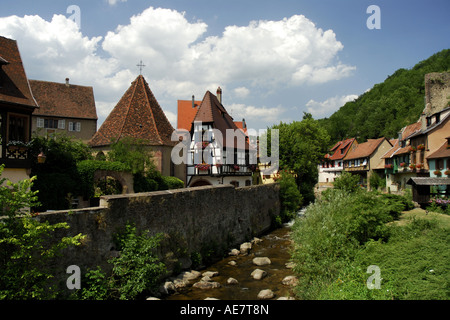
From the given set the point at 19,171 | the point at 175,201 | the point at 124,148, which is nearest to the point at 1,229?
the point at 175,201

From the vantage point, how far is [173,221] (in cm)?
1418

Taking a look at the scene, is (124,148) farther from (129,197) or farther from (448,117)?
(448,117)

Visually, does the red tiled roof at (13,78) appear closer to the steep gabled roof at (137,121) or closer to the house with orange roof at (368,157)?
the steep gabled roof at (137,121)

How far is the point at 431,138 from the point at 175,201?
2787 centimetres

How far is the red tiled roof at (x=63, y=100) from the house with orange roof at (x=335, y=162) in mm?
40057

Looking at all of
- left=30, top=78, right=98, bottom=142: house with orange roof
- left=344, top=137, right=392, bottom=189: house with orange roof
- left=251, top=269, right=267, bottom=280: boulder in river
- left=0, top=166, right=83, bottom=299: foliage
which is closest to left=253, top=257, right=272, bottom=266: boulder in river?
left=251, top=269, right=267, bottom=280: boulder in river

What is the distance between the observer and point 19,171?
15.3 meters

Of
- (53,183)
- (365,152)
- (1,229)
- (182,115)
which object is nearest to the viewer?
(1,229)

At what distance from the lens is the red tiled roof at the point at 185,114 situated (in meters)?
40.0

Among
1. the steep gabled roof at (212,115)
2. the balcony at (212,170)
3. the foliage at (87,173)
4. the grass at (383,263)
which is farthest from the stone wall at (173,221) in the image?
the steep gabled roof at (212,115)

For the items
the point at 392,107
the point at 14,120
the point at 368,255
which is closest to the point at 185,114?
the point at 14,120

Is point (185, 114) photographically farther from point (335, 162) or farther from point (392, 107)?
point (392, 107)

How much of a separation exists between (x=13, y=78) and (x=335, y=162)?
59.3m

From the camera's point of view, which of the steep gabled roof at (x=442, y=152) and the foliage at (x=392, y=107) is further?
the foliage at (x=392, y=107)
